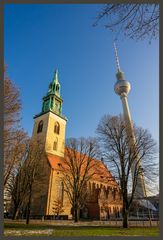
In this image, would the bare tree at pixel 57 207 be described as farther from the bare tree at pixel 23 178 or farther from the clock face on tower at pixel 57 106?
the clock face on tower at pixel 57 106

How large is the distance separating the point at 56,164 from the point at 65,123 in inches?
491

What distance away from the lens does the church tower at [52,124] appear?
40.3 meters

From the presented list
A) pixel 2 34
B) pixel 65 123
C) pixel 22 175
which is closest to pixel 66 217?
pixel 22 175

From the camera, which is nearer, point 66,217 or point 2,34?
point 2,34

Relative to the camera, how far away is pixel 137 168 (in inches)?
661

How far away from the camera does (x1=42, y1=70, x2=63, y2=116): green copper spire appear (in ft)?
147

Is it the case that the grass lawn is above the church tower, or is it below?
below

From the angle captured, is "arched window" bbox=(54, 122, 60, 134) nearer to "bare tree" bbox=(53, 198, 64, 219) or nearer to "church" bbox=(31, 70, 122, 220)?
"church" bbox=(31, 70, 122, 220)

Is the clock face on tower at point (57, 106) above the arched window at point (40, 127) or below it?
above

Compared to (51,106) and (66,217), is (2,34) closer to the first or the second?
(66,217)

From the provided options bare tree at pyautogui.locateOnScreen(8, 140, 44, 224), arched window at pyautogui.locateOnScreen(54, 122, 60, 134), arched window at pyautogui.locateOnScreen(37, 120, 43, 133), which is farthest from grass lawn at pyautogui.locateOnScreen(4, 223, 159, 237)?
arched window at pyautogui.locateOnScreen(54, 122, 60, 134)

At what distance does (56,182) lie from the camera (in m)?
34.5

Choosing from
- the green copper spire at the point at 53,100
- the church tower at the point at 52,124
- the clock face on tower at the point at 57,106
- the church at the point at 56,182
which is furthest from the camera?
the clock face on tower at the point at 57,106

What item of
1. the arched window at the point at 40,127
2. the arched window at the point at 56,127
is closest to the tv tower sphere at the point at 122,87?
the arched window at the point at 56,127
